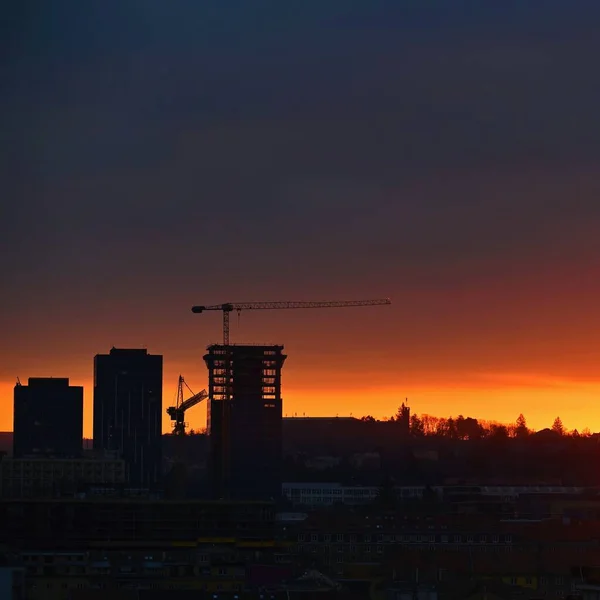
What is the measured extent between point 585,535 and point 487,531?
909 cm

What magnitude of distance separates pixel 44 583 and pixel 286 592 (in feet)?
65.8

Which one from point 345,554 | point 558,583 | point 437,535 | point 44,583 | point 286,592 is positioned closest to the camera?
point 286,592

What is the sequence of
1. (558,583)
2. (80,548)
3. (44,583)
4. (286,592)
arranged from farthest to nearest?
1. (80,548)
2. (558,583)
3. (44,583)
4. (286,592)

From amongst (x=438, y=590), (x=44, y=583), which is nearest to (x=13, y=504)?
(x=44, y=583)

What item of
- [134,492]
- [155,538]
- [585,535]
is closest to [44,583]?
[155,538]

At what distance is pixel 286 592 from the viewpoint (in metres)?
89.8

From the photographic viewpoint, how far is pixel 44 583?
10456 cm

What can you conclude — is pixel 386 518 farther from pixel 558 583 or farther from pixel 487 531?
pixel 558 583

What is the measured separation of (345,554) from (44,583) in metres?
44.6

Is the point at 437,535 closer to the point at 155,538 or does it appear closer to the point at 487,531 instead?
the point at 487,531

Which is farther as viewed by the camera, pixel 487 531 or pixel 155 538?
pixel 487 531

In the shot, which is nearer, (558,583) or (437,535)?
(558,583)

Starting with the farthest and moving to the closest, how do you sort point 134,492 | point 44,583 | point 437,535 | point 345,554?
point 134,492 < point 437,535 < point 345,554 < point 44,583

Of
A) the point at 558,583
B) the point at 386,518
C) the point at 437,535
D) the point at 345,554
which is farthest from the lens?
the point at 386,518
